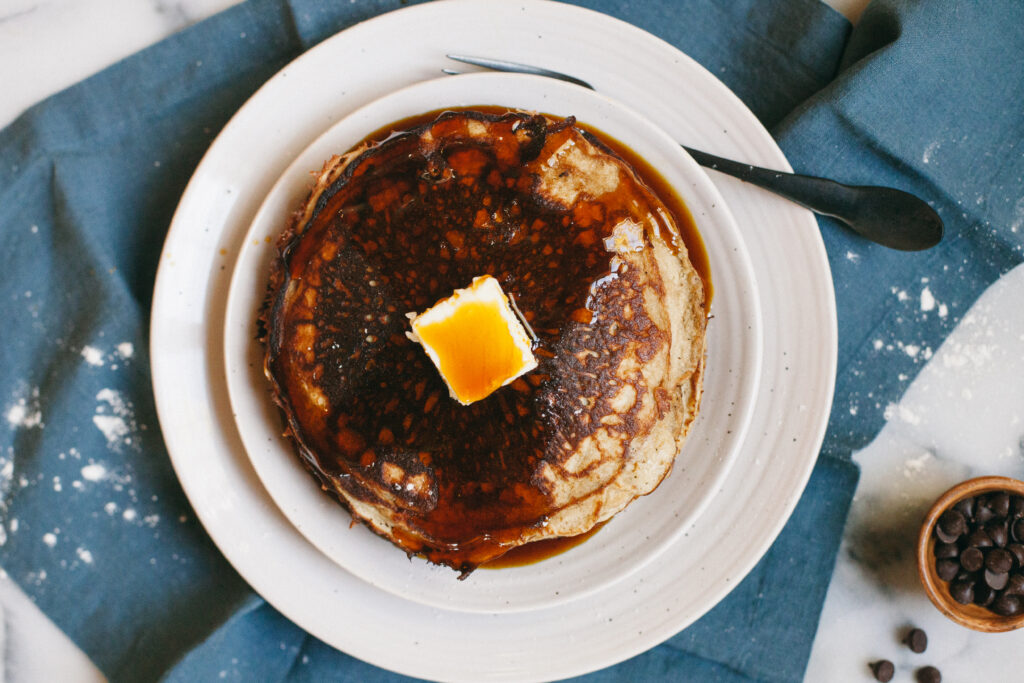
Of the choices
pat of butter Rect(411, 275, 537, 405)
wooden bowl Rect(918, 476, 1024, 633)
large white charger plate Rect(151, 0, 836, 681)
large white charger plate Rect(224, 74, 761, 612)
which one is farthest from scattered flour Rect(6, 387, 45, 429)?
wooden bowl Rect(918, 476, 1024, 633)

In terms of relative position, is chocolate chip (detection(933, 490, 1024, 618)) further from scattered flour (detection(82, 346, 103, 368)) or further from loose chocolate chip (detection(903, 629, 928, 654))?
scattered flour (detection(82, 346, 103, 368))

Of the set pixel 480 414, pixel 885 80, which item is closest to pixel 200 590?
pixel 480 414

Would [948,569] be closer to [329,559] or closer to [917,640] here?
[917,640]

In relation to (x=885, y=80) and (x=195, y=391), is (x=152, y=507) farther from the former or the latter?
(x=885, y=80)

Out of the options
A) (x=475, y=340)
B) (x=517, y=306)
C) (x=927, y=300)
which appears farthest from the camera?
(x=927, y=300)

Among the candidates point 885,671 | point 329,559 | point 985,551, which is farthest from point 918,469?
point 329,559

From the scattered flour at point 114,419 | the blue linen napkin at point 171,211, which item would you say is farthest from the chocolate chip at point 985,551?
the scattered flour at point 114,419

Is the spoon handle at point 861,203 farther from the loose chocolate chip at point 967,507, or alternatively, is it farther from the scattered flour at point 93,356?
the scattered flour at point 93,356
